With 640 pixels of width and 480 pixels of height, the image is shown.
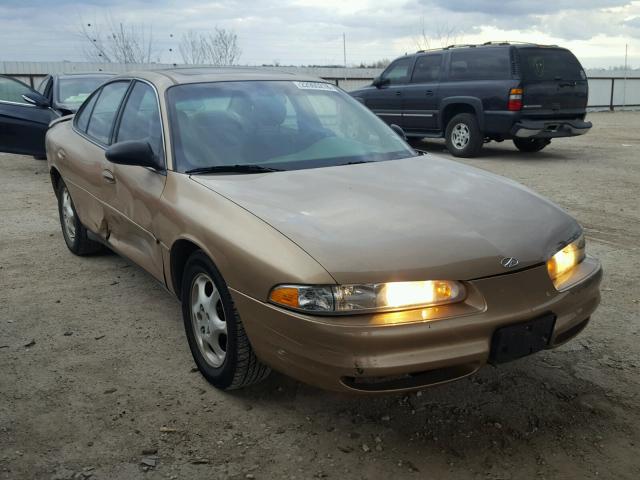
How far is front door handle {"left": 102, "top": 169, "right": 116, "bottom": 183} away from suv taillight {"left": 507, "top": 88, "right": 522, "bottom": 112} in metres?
8.25

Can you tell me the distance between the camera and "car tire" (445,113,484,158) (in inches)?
455

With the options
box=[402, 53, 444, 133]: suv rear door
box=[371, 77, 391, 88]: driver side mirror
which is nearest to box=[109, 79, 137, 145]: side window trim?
box=[402, 53, 444, 133]: suv rear door

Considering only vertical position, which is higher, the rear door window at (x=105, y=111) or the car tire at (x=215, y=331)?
the rear door window at (x=105, y=111)

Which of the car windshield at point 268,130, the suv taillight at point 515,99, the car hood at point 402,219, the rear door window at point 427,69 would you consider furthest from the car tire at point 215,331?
the rear door window at point 427,69

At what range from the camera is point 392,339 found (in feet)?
7.87

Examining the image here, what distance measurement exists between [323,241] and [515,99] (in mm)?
9128

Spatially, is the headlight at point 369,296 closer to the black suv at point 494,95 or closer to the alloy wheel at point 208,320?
the alloy wheel at point 208,320

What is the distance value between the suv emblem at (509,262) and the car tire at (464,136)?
368 inches

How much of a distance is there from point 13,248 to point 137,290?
1.94m

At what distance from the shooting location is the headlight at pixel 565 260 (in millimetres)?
2830

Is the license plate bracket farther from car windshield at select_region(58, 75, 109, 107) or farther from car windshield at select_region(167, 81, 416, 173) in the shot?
car windshield at select_region(58, 75, 109, 107)

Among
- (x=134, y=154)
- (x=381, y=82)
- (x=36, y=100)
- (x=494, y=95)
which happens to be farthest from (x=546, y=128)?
(x=134, y=154)

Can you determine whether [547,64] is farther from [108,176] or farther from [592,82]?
[592,82]

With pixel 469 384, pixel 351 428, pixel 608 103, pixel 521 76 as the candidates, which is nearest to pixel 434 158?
pixel 469 384
